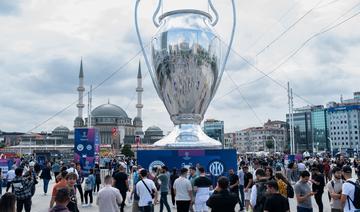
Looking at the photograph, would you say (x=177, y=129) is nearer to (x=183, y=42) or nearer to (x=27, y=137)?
(x=183, y=42)

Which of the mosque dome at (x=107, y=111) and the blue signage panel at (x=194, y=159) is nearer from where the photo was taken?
the blue signage panel at (x=194, y=159)

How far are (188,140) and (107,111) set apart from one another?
89304mm

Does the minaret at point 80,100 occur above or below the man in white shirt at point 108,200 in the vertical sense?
above

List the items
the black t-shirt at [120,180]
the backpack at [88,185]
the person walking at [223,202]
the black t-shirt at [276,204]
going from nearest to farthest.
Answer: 1. the black t-shirt at [276,204]
2. the person walking at [223,202]
3. the black t-shirt at [120,180]
4. the backpack at [88,185]

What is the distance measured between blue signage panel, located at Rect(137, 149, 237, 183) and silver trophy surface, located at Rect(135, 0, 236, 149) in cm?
40

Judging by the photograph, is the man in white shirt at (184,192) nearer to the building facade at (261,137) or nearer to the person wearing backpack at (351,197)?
the person wearing backpack at (351,197)

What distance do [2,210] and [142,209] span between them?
12.4 ft

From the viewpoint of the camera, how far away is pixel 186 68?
13.6 m

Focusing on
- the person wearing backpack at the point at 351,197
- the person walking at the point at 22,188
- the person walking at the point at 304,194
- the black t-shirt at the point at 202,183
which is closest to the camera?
the person wearing backpack at the point at 351,197

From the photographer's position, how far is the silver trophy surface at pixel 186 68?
13500 mm

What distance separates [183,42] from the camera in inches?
528

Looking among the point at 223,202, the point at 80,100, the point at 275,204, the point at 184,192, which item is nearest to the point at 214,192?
the point at 223,202

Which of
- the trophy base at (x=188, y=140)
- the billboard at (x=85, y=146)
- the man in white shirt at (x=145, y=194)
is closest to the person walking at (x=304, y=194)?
the man in white shirt at (x=145, y=194)

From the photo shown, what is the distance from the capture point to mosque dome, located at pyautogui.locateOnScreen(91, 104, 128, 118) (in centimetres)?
10081
